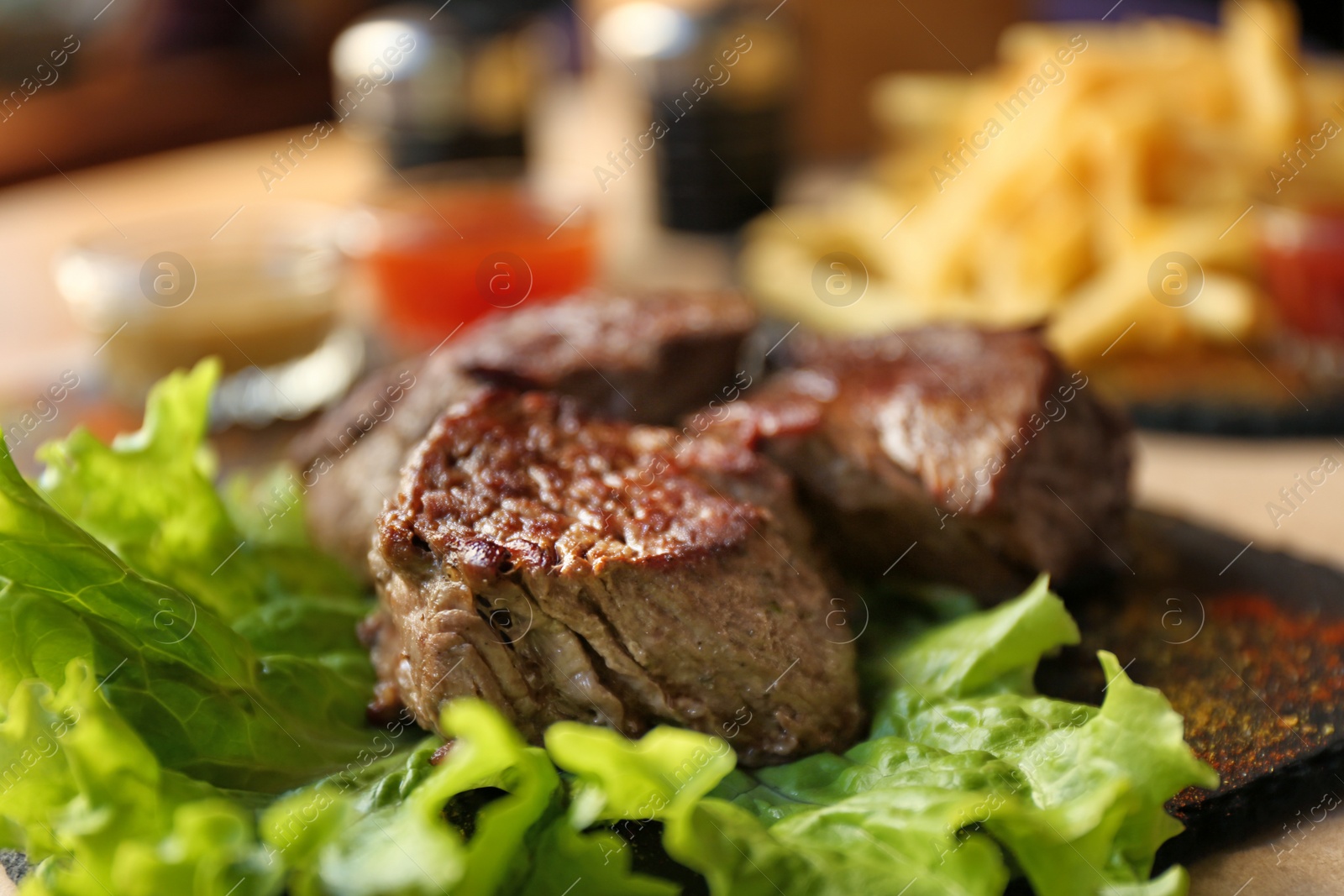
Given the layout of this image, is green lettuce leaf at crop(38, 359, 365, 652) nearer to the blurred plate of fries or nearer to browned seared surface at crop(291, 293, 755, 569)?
browned seared surface at crop(291, 293, 755, 569)

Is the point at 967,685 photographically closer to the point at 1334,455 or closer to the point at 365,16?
the point at 1334,455

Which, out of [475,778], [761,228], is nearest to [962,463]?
[475,778]

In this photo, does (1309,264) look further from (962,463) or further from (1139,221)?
(962,463)

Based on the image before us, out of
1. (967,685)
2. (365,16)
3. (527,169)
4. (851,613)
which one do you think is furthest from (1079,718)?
(365,16)

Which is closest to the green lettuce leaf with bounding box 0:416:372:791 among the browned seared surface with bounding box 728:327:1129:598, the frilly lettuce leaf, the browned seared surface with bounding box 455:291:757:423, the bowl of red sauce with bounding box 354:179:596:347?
the frilly lettuce leaf

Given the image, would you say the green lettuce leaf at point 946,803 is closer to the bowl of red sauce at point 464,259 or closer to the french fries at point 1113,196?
the french fries at point 1113,196
